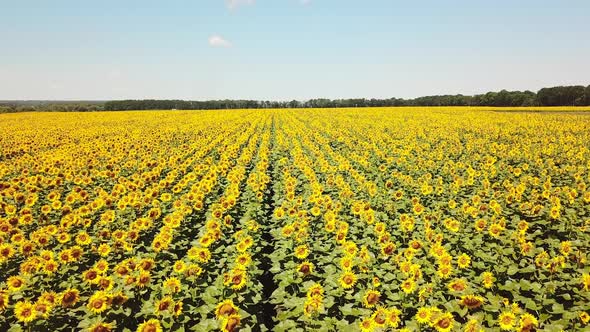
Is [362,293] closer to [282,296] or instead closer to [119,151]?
[282,296]

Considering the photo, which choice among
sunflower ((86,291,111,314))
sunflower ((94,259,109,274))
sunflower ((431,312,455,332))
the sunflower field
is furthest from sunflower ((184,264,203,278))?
sunflower ((431,312,455,332))

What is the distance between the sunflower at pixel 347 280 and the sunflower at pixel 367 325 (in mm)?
725

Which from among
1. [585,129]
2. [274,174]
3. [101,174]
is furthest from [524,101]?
[101,174]

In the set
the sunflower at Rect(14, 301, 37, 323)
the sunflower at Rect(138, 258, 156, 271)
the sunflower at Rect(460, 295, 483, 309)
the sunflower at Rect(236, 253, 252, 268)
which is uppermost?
the sunflower at Rect(460, 295, 483, 309)

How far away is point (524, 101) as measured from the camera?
84.8 metres

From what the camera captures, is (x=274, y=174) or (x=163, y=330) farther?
(x=274, y=174)

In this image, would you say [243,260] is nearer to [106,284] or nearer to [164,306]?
[164,306]

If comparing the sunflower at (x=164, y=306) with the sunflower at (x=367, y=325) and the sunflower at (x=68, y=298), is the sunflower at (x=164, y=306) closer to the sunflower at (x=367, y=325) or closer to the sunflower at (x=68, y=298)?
the sunflower at (x=68, y=298)

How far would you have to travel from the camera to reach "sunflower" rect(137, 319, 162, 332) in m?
3.93

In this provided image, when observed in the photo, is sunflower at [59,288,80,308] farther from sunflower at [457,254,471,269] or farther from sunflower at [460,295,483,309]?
sunflower at [457,254,471,269]

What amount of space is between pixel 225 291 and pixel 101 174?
27.2 feet

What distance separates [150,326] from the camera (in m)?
3.97

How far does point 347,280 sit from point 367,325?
89 centimetres

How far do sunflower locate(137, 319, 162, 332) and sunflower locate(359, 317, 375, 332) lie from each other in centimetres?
228
